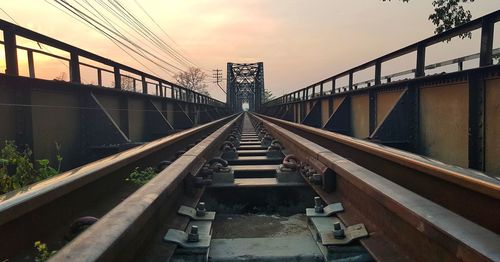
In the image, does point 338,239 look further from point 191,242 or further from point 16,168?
point 16,168

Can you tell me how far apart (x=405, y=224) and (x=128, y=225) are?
4.45ft

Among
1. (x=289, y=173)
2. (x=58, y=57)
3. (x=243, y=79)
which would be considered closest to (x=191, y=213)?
(x=289, y=173)

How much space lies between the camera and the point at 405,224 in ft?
7.11

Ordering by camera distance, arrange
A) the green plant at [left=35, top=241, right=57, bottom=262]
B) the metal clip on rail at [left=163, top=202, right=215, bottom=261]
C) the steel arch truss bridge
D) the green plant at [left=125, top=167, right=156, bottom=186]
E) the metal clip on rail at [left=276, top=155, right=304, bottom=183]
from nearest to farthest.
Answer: the green plant at [left=35, top=241, right=57, bottom=262] → the metal clip on rail at [left=163, top=202, right=215, bottom=261] → the green plant at [left=125, top=167, right=156, bottom=186] → the metal clip on rail at [left=276, top=155, right=304, bottom=183] → the steel arch truss bridge

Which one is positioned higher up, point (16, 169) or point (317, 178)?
point (16, 169)

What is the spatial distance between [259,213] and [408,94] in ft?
11.7

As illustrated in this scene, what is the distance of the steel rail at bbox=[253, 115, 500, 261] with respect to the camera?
5.25 feet

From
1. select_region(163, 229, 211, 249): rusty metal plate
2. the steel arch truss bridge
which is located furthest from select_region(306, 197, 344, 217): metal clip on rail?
the steel arch truss bridge

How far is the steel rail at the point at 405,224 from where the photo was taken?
160 cm

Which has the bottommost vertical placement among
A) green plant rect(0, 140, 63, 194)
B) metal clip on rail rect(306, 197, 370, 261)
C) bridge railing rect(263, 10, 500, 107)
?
metal clip on rail rect(306, 197, 370, 261)

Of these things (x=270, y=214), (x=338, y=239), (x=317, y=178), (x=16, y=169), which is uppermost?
(x=16, y=169)

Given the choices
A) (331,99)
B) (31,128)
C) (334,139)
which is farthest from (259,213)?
(331,99)

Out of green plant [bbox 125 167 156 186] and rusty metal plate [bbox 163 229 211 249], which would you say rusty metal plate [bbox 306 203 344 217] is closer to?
rusty metal plate [bbox 163 229 211 249]

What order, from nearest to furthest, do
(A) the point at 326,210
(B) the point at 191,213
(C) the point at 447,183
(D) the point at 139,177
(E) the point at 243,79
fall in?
(C) the point at 447,183 → (B) the point at 191,213 → (A) the point at 326,210 → (D) the point at 139,177 → (E) the point at 243,79
